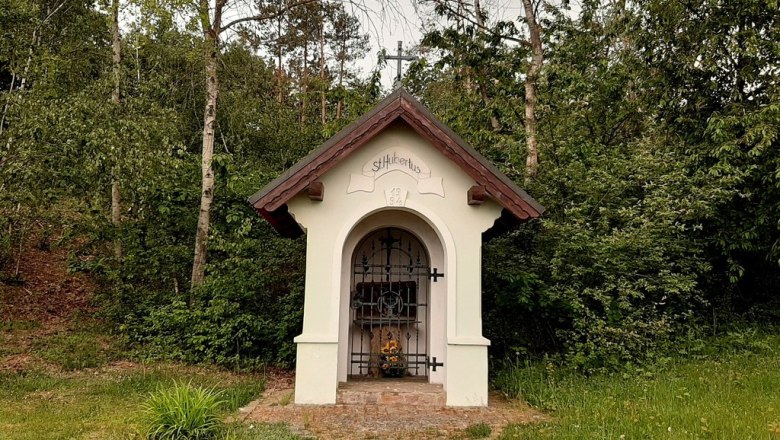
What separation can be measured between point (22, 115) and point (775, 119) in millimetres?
11216

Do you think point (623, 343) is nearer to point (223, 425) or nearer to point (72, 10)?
point (223, 425)

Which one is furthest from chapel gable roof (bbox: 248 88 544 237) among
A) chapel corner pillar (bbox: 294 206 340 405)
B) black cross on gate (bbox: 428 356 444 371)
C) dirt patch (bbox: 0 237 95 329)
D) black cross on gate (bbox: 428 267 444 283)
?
dirt patch (bbox: 0 237 95 329)

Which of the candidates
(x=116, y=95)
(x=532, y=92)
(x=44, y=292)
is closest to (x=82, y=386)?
(x=44, y=292)

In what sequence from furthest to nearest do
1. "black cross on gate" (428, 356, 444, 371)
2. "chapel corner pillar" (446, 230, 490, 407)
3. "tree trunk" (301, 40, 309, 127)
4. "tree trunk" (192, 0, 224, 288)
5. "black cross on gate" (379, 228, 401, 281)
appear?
"tree trunk" (301, 40, 309, 127)
"tree trunk" (192, 0, 224, 288)
"black cross on gate" (379, 228, 401, 281)
"black cross on gate" (428, 356, 444, 371)
"chapel corner pillar" (446, 230, 490, 407)

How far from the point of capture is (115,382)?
7156 millimetres

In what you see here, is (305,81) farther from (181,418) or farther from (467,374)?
(181,418)

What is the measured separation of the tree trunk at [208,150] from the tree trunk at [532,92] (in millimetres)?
5639

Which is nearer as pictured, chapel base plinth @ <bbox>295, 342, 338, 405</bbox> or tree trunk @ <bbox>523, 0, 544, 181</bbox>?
chapel base plinth @ <bbox>295, 342, 338, 405</bbox>

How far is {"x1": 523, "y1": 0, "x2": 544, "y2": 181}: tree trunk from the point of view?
32.2ft

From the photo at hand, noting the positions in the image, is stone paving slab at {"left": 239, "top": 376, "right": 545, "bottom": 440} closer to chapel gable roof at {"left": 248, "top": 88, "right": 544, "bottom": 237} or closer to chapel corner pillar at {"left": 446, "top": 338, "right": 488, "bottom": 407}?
chapel corner pillar at {"left": 446, "top": 338, "right": 488, "bottom": 407}

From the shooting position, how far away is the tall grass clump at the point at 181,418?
4.62 metres

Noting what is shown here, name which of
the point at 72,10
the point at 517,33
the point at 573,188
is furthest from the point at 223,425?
the point at 72,10

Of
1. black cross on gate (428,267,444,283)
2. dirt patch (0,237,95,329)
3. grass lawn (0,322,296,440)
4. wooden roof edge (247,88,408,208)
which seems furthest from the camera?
dirt patch (0,237,95,329)

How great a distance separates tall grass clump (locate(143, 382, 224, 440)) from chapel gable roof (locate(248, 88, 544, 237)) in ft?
7.43
